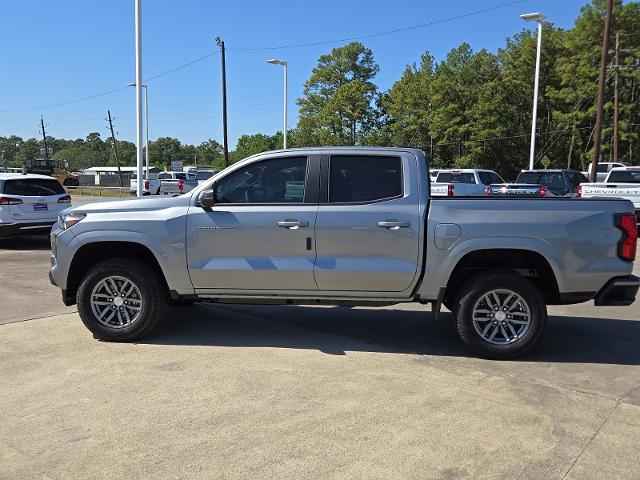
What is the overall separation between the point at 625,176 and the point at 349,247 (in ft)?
46.7

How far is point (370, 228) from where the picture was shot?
5293mm

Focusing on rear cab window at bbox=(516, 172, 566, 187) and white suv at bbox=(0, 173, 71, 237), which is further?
rear cab window at bbox=(516, 172, 566, 187)

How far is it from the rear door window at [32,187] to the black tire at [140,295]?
7.28 m

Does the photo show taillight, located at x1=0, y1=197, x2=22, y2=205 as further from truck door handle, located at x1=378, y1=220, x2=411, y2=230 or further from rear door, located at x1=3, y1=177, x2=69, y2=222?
truck door handle, located at x1=378, y1=220, x2=411, y2=230

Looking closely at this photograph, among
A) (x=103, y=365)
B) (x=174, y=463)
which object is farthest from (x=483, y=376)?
(x=103, y=365)

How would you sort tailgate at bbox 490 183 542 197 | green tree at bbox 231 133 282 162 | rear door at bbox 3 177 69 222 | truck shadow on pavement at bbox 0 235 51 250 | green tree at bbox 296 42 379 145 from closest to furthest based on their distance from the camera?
1. rear door at bbox 3 177 69 222
2. truck shadow on pavement at bbox 0 235 51 250
3. tailgate at bbox 490 183 542 197
4. green tree at bbox 296 42 379 145
5. green tree at bbox 231 133 282 162

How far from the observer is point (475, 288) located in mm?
5273

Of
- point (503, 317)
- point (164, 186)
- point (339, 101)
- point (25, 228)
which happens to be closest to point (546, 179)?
point (503, 317)

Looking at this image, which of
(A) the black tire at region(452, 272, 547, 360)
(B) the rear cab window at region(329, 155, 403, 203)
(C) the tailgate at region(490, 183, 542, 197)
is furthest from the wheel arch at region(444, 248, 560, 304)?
(C) the tailgate at region(490, 183, 542, 197)

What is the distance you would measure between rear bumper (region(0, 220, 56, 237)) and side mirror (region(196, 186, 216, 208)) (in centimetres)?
776

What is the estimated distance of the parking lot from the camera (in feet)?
11.2

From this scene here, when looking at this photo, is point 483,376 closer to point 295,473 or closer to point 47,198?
point 295,473

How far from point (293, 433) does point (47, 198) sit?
1023cm

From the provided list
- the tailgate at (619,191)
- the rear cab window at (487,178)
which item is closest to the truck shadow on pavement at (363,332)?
the tailgate at (619,191)
